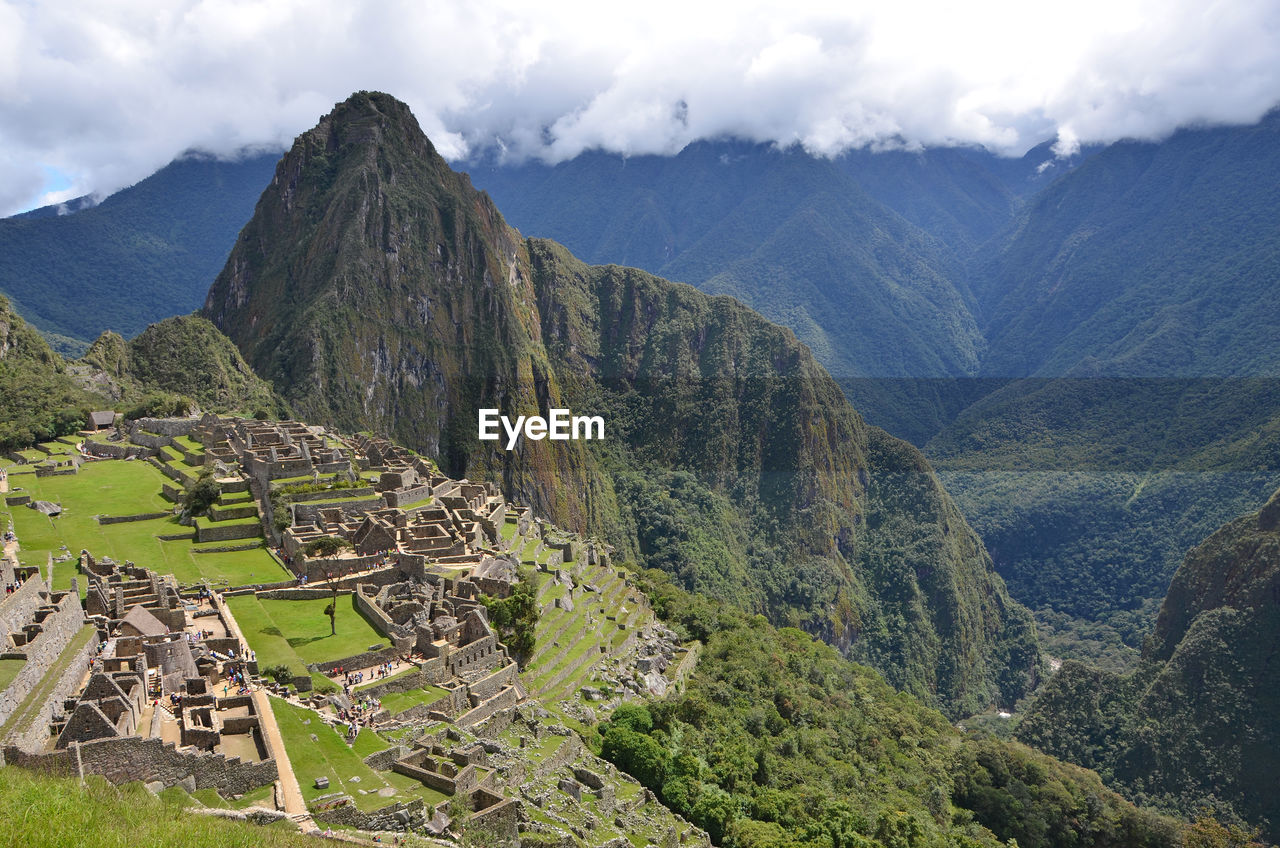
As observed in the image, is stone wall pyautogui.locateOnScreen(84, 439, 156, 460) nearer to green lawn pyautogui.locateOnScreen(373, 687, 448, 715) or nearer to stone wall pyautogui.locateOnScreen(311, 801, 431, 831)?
green lawn pyautogui.locateOnScreen(373, 687, 448, 715)

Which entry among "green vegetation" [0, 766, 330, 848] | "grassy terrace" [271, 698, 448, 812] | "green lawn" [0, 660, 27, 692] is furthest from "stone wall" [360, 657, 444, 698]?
"green vegetation" [0, 766, 330, 848]

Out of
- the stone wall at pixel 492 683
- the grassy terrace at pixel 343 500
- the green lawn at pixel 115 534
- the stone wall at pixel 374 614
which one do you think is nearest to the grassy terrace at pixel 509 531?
the grassy terrace at pixel 343 500

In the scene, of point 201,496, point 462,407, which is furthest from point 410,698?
point 462,407

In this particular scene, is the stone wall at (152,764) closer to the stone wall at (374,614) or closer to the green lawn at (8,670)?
the green lawn at (8,670)

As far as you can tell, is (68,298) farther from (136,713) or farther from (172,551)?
(136,713)

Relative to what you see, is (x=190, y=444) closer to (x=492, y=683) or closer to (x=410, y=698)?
(x=492, y=683)

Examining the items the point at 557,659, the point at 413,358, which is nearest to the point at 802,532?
the point at 413,358
